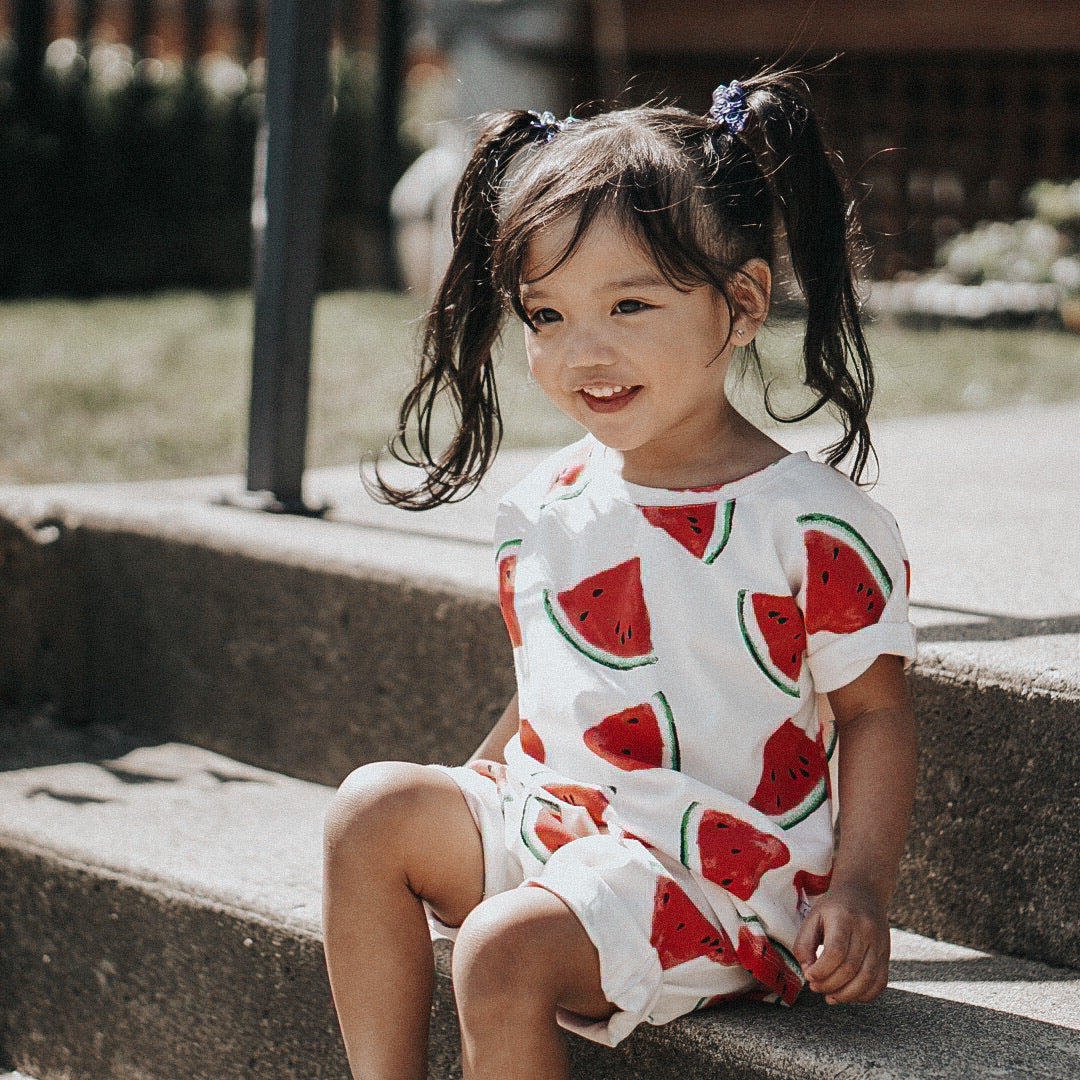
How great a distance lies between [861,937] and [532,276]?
682mm

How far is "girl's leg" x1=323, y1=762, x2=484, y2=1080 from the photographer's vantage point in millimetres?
1455

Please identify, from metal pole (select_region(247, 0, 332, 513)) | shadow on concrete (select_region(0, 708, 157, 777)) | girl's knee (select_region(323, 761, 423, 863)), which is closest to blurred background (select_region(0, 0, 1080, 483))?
metal pole (select_region(247, 0, 332, 513))

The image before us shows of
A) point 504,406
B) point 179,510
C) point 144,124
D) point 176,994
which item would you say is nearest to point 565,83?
point 144,124

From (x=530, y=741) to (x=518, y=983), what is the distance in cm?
32

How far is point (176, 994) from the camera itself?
6.10ft

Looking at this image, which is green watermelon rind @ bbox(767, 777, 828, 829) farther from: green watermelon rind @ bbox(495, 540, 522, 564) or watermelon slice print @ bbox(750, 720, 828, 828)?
green watermelon rind @ bbox(495, 540, 522, 564)

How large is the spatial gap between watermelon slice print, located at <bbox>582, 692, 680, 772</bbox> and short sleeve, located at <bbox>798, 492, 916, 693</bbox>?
15 cm

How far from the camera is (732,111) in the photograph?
1539mm

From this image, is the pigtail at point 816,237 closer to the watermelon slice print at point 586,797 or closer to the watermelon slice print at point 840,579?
the watermelon slice print at point 840,579

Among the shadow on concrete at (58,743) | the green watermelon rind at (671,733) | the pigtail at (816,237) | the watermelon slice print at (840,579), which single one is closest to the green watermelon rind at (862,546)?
the watermelon slice print at (840,579)

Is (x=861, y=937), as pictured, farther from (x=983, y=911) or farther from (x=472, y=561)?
(x=472, y=561)

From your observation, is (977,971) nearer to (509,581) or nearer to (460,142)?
(509,581)

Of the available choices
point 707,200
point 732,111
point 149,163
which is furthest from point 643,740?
point 149,163

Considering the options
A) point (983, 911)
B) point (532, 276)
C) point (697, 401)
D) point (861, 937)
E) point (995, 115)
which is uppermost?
point (995, 115)
